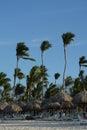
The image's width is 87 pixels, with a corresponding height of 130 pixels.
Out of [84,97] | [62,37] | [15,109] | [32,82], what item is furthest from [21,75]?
[84,97]

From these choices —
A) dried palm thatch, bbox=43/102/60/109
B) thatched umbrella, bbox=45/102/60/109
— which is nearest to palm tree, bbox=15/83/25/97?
dried palm thatch, bbox=43/102/60/109

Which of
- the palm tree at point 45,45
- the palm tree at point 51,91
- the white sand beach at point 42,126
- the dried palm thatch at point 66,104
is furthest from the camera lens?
the palm tree at point 51,91

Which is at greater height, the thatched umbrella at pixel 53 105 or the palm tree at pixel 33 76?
the palm tree at pixel 33 76

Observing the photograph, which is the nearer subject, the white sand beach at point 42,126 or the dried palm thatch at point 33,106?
the white sand beach at point 42,126

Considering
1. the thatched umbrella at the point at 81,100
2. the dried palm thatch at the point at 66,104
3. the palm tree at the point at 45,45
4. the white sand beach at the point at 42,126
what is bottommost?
the white sand beach at the point at 42,126

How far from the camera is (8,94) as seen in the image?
75438 mm

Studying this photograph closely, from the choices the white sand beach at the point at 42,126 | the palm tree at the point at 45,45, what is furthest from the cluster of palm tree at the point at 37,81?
the white sand beach at the point at 42,126

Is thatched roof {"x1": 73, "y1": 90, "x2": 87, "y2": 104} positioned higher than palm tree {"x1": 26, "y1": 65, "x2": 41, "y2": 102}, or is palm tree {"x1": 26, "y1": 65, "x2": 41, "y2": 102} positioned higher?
palm tree {"x1": 26, "y1": 65, "x2": 41, "y2": 102}

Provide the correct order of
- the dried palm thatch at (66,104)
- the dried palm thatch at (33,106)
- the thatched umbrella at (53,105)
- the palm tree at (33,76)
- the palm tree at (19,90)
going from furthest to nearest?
the palm tree at (19,90), the palm tree at (33,76), the dried palm thatch at (33,106), the thatched umbrella at (53,105), the dried palm thatch at (66,104)

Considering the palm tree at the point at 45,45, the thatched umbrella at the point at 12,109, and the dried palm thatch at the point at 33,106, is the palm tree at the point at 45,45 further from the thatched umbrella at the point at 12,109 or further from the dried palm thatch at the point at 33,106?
the thatched umbrella at the point at 12,109

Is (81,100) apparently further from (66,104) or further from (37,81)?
(37,81)

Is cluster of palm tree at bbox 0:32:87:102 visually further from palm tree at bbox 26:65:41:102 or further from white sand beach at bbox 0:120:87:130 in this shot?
white sand beach at bbox 0:120:87:130

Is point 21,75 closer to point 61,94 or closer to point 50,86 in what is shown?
point 50,86

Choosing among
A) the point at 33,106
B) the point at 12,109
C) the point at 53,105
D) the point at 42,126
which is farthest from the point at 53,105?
the point at 42,126
